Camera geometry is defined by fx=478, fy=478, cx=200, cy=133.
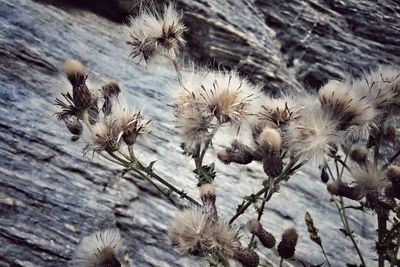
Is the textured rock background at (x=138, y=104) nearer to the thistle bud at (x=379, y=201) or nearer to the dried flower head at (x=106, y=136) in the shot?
the dried flower head at (x=106, y=136)

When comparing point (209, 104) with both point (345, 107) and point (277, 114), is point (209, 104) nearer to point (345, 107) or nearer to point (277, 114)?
point (277, 114)

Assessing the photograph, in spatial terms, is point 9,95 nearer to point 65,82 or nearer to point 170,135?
point 170,135

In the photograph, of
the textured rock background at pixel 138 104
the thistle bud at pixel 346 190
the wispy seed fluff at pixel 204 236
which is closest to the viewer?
the wispy seed fluff at pixel 204 236

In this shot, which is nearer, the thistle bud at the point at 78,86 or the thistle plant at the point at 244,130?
the thistle plant at the point at 244,130

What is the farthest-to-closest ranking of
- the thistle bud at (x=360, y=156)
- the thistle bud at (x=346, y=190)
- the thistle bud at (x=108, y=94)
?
the thistle bud at (x=360, y=156) → the thistle bud at (x=108, y=94) → the thistle bud at (x=346, y=190)

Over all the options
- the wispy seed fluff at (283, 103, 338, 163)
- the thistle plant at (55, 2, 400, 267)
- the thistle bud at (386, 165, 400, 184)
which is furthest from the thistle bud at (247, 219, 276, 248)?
the thistle bud at (386, 165, 400, 184)

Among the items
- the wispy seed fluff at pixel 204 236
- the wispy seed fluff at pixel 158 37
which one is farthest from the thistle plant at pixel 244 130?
the wispy seed fluff at pixel 158 37

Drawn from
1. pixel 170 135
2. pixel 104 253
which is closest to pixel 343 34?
pixel 170 135

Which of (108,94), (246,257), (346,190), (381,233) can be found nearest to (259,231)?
(246,257)
